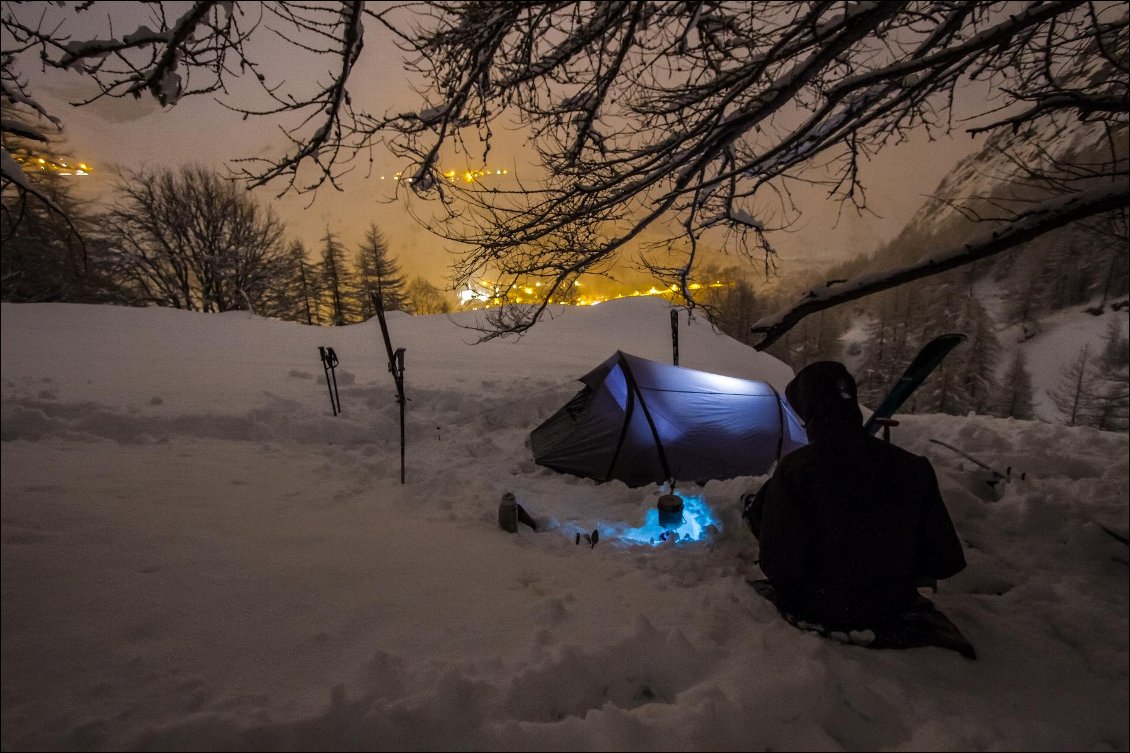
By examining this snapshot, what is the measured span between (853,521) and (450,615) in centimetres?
222

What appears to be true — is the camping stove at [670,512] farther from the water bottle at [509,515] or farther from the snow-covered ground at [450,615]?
the water bottle at [509,515]

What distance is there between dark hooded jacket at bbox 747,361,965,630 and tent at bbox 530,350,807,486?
327 centimetres

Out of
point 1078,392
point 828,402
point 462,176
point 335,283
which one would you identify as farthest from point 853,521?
point 1078,392

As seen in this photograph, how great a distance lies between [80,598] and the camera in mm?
1953

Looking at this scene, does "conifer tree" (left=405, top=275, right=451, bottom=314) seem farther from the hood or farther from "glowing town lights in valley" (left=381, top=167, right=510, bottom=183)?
the hood

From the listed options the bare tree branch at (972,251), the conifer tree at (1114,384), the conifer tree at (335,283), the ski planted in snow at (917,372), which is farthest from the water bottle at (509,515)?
the conifer tree at (1114,384)

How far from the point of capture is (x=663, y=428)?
18.6 ft

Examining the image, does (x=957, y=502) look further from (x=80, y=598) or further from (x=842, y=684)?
(x=80, y=598)

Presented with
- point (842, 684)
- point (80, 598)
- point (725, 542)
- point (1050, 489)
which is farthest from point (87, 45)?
point (1050, 489)

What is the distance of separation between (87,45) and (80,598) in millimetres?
2513

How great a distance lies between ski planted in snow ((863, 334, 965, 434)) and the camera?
3.23 meters

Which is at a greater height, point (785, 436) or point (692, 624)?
point (785, 436)

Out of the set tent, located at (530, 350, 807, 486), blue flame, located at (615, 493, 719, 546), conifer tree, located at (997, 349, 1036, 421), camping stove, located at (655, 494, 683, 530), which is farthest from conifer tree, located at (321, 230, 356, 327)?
conifer tree, located at (997, 349, 1036, 421)

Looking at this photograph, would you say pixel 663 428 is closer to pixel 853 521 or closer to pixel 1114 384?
pixel 853 521
